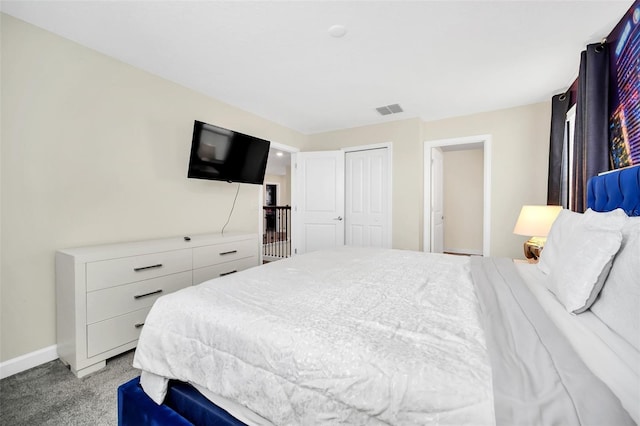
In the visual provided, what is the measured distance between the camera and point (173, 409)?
3.74 feet

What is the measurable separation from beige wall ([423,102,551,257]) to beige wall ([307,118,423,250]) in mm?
763

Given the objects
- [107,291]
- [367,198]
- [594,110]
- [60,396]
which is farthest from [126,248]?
[594,110]

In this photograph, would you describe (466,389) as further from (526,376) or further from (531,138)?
(531,138)

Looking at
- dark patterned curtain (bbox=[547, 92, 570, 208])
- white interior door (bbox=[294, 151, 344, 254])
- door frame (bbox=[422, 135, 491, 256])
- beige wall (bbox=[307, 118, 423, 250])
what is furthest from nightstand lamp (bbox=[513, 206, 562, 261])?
white interior door (bbox=[294, 151, 344, 254])

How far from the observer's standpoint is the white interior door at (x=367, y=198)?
432 cm

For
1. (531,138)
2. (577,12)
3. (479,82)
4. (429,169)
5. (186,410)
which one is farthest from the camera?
(429,169)

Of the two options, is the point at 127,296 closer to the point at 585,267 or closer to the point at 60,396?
the point at 60,396

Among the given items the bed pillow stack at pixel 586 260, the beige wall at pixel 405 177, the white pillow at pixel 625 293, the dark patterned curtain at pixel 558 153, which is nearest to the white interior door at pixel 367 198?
the beige wall at pixel 405 177

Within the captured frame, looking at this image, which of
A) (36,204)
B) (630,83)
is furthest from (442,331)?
(36,204)

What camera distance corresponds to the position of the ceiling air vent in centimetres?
357

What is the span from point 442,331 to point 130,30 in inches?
111

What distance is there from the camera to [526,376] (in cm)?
69

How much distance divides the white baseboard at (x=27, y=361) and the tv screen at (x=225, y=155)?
1.75 m

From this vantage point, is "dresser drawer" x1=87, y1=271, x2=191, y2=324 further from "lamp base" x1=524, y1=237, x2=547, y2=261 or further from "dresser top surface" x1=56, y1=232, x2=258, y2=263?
"lamp base" x1=524, y1=237, x2=547, y2=261
